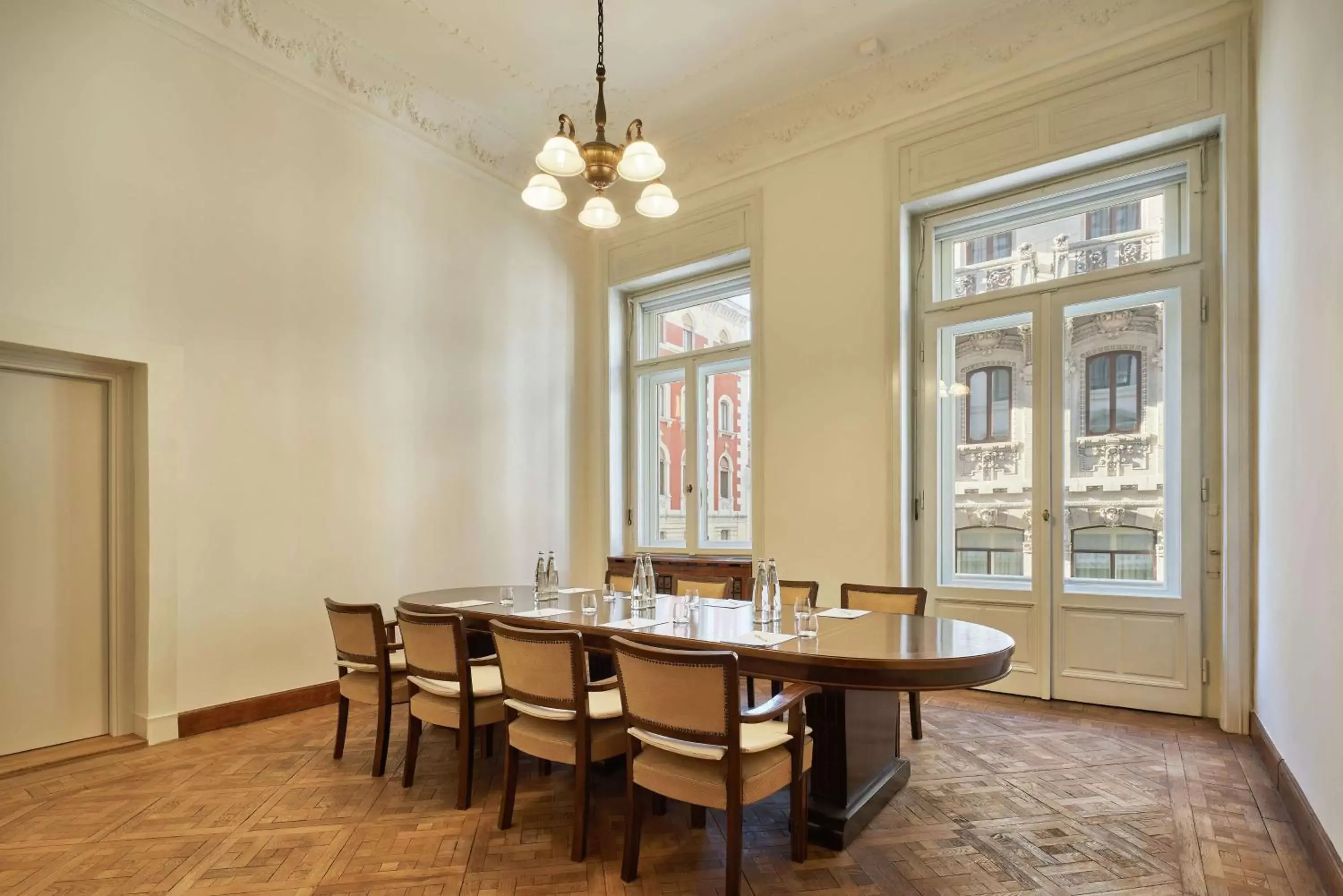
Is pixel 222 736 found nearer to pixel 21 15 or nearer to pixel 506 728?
pixel 506 728

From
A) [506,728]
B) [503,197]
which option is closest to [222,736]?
[506,728]

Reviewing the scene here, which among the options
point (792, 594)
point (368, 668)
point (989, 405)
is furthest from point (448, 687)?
point (989, 405)

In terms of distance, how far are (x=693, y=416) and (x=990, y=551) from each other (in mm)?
2802

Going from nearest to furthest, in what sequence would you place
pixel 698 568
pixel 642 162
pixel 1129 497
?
1. pixel 642 162
2. pixel 1129 497
3. pixel 698 568

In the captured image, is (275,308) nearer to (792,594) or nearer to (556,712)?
(556,712)

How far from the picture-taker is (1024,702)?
4680 mm

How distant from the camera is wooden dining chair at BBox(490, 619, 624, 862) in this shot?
8.54ft

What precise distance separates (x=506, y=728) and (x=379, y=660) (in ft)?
2.81

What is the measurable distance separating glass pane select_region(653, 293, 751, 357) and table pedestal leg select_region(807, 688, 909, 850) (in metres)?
4.00

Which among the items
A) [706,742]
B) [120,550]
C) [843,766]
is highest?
[120,550]

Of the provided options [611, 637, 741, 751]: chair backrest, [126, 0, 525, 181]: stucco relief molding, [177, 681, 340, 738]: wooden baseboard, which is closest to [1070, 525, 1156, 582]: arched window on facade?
[611, 637, 741, 751]: chair backrest

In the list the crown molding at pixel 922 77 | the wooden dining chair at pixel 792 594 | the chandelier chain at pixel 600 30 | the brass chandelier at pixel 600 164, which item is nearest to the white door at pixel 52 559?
the brass chandelier at pixel 600 164

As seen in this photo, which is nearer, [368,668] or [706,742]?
[706,742]

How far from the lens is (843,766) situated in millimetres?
2734
